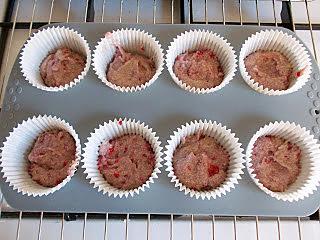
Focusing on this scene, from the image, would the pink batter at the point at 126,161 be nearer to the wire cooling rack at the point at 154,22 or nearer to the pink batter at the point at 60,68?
the wire cooling rack at the point at 154,22

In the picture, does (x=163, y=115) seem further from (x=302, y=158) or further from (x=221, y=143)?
(x=302, y=158)

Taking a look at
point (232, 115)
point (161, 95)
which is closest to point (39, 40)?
point (161, 95)

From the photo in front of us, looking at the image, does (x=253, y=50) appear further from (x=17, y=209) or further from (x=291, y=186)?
(x=17, y=209)

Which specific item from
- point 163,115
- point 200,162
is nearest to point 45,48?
point 163,115

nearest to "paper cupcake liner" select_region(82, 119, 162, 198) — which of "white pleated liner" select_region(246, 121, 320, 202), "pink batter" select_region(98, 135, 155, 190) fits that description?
"pink batter" select_region(98, 135, 155, 190)

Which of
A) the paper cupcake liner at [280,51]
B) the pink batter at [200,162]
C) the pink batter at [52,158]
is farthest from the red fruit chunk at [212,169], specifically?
the pink batter at [52,158]
